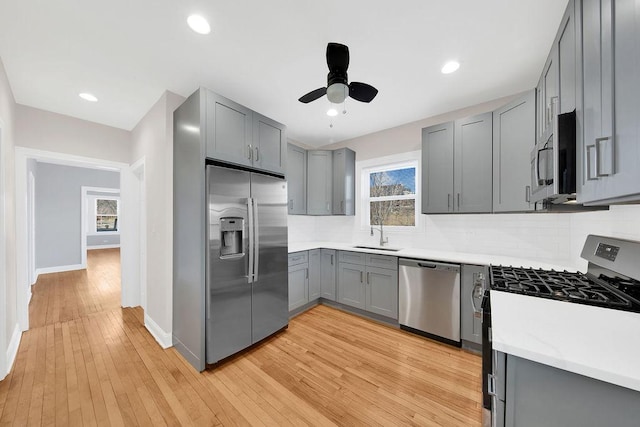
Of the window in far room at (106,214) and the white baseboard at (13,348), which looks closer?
the white baseboard at (13,348)

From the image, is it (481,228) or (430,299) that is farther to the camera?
(481,228)

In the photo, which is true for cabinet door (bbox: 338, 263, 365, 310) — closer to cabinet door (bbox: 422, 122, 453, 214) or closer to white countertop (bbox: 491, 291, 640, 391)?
cabinet door (bbox: 422, 122, 453, 214)

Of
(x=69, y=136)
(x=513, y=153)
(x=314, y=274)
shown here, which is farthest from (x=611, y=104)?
(x=69, y=136)

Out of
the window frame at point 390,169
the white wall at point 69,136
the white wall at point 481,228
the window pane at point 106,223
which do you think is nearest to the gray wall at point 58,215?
the window pane at point 106,223

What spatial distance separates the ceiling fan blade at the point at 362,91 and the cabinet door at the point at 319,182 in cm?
208

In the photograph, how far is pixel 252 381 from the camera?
1.96m

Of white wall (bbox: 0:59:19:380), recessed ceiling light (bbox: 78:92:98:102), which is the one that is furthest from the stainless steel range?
recessed ceiling light (bbox: 78:92:98:102)

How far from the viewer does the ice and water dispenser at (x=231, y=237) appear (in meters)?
2.23

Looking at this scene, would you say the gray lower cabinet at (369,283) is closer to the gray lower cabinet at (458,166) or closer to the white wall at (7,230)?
the gray lower cabinet at (458,166)

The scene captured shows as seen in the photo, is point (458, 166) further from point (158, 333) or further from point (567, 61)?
point (158, 333)

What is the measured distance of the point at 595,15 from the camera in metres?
0.96

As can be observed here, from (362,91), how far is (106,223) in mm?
11054

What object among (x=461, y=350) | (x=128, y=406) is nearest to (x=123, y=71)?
(x=128, y=406)

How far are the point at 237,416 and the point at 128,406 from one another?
0.84 m
